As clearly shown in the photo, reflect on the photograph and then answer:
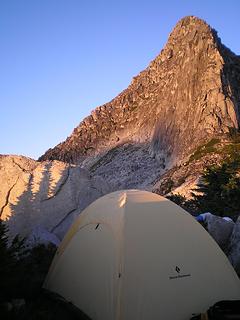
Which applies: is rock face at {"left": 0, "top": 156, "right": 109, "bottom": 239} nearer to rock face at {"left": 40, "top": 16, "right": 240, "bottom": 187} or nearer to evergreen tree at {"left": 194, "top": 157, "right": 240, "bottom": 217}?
evergreen tree at {"left": 194, "top": 157, "right": 240, "bottom": 217}

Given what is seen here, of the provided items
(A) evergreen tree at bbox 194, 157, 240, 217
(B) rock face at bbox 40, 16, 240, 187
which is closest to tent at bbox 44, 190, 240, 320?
(A) evergreen tree at bbox 194, 157, 240, 217

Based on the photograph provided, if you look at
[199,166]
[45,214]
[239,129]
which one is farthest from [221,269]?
[239,129]

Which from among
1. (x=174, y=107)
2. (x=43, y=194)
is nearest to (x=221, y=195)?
(x=43, y=194)

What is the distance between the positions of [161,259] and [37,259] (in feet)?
13.9

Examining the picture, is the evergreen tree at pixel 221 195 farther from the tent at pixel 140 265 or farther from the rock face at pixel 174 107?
the rock face at pixel 174 107

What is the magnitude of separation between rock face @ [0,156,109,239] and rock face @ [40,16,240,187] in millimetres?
58646

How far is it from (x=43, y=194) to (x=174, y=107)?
247 ft

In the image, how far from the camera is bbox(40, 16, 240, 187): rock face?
7519 centimetres

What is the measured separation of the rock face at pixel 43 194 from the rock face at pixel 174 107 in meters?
58.6

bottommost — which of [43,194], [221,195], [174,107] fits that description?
[221,195]

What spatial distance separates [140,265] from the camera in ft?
23.2

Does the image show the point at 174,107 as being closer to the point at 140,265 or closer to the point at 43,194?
the point at 43,194

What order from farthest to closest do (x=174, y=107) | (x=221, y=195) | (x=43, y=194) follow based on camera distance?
(x=174, y=107)
(x=221, y=195)
(x=43, y=194)

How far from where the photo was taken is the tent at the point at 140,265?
6859 mm
